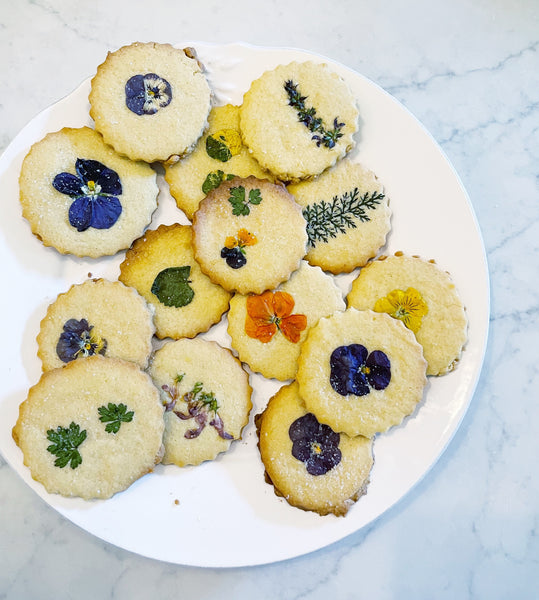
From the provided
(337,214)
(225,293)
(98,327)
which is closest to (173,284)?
(225,293)

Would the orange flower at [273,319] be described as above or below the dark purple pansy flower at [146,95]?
below

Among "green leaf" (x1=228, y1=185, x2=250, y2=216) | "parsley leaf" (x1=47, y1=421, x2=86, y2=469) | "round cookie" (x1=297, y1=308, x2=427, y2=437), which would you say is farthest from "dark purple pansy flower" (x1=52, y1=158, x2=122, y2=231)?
"round cookie" (x1=297, y1=308, x2=427, y2=437)

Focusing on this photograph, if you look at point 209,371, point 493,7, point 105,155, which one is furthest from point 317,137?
point 493,7

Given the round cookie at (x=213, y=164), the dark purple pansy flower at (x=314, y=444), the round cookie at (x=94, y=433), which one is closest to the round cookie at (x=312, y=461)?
the dark purple pansy flower at (x=314, y=444)

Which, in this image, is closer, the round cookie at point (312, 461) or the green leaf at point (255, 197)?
the round cookie at point (312, 461)

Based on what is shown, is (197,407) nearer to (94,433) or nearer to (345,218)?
(94,433)

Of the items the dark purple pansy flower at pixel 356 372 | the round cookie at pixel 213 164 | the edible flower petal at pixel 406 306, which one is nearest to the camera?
the dark purple pansy flower at pixel 356 372

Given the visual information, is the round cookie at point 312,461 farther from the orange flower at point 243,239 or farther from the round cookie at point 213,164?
the round cookie at point 213,164
